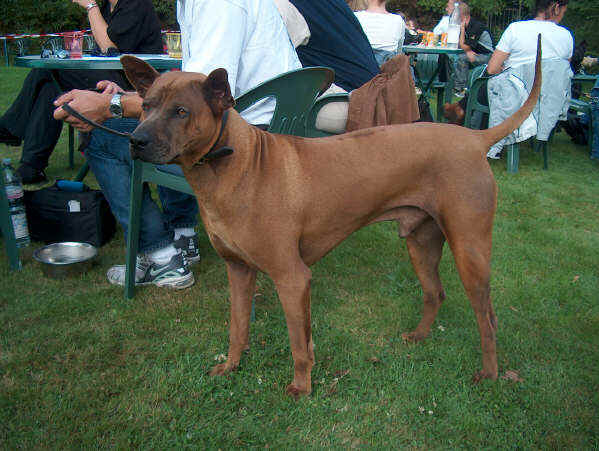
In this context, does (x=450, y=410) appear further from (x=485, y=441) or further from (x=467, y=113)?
(x=467, y=113)

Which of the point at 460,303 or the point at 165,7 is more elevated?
the point at 165,7

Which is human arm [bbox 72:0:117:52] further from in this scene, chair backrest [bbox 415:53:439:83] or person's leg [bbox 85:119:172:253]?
chair backrest [bbox 415:53:439:83]

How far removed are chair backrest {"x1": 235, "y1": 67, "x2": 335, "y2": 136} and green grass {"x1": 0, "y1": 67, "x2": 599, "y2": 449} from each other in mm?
1211

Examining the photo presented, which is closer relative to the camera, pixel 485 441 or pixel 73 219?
pixel 485 441

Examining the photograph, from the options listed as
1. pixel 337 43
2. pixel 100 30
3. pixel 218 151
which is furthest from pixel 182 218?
pixel 100 30

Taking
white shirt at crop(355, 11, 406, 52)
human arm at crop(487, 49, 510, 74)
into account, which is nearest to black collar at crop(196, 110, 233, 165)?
human arm at crop(487, 49, 510, 74)

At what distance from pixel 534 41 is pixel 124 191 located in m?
5.63

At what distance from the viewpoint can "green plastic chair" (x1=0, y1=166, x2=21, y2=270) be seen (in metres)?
3.55

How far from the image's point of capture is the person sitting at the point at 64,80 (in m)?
4.70

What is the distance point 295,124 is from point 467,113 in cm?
473

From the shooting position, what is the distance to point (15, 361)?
8.47 feet

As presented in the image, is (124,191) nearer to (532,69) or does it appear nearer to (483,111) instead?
(483,111)

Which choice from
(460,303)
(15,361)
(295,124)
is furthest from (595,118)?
(15,361)

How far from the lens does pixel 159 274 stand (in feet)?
11.1
